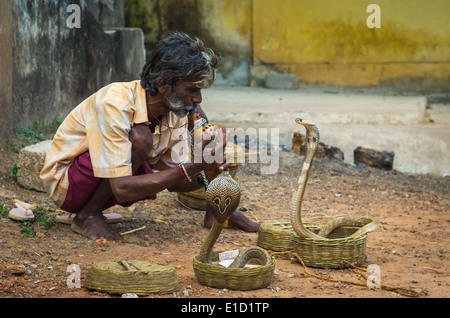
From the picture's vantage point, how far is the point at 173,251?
3758mm

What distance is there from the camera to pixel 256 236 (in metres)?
4.14

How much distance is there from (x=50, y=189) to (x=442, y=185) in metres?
3.80

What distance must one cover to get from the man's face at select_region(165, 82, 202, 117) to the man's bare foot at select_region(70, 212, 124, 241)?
0.81 metres

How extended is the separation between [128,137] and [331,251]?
3.98ft

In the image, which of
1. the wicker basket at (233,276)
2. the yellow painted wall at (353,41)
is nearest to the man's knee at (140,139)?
the wicker basket at (233,276)

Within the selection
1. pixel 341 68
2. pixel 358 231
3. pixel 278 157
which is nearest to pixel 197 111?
pixel 358 231

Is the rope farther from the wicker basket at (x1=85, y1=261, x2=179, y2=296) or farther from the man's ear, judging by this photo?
the man's ear

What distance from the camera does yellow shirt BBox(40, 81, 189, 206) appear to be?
11.4 feet

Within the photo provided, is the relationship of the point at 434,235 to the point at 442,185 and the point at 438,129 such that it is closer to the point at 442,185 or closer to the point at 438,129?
the point at 442,185

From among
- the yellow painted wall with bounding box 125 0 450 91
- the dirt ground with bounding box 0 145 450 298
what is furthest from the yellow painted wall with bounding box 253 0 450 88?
the dirt ground with bounding box 0 145 450 298

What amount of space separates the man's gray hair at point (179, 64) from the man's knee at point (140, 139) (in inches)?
7.9

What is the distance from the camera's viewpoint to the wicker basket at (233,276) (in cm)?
302

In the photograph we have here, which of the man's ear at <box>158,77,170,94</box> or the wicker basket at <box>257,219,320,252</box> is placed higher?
the man's ear at <box>158,77,170,94</box>

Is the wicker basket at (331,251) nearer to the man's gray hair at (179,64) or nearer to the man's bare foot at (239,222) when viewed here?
the man's bare foot at (239,222)
